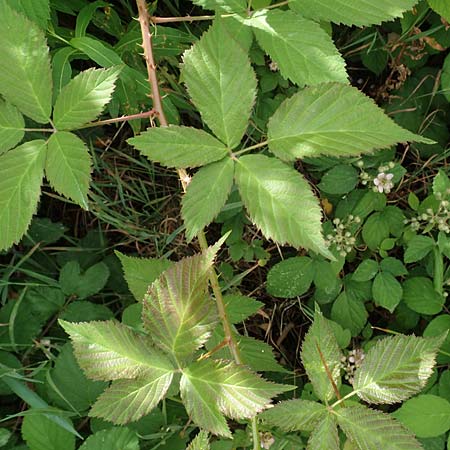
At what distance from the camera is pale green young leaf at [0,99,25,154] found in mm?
1218

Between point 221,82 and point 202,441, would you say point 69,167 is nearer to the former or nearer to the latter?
point 221,82

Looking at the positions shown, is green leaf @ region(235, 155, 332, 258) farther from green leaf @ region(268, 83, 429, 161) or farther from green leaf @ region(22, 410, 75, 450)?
green leaf @ region(22, 410, 75, 450)

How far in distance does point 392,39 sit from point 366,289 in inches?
34.2

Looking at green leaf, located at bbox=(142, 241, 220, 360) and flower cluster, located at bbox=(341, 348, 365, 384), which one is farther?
flower cluster, located at bbox=(341, 348, 365, 384)

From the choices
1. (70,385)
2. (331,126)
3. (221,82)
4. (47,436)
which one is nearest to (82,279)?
(70,385)

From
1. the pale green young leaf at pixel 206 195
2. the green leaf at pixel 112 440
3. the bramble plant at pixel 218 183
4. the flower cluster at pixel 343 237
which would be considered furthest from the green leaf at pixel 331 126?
the green leaf at pixel 112 440

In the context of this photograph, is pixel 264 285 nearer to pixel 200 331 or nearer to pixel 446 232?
pixel 446 232

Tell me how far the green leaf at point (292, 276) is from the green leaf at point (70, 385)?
0.64 m

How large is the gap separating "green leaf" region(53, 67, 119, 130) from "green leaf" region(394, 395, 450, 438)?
4.09 feet

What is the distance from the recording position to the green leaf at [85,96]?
3.94 feet

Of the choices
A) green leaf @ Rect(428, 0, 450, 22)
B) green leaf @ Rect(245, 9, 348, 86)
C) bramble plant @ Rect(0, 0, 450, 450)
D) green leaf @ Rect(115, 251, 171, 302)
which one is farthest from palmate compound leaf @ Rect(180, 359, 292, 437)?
green leaf @ Rect(428, 0, 450, 22)

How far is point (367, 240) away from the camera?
1853 mm

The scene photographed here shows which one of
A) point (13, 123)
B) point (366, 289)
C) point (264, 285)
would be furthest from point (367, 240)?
point (13, 123)

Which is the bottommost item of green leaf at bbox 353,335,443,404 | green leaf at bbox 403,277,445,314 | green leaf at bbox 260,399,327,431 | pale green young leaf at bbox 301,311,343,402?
green leaf at bbox 403,277,445,314
